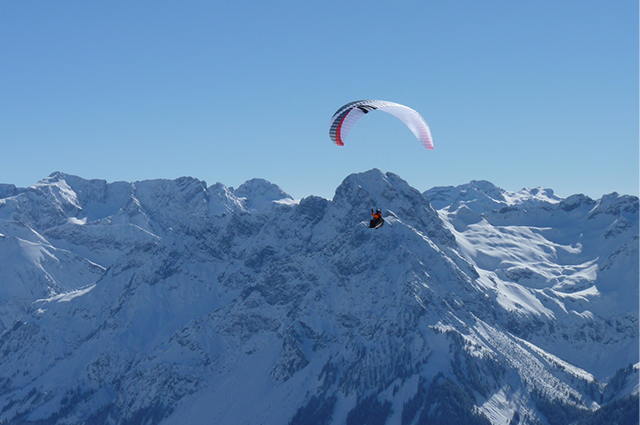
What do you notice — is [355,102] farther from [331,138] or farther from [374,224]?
[374,224]

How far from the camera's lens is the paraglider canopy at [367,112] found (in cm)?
12681

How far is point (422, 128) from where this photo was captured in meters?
129

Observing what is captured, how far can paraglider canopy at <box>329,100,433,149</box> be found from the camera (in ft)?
416

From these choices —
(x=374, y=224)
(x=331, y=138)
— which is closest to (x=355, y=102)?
(x=331, y=138)

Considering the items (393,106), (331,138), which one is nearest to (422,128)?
(393,106)

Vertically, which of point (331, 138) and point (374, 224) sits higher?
point (331, 138)

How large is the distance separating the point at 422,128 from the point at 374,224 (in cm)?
1801

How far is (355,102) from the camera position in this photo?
5133 inches

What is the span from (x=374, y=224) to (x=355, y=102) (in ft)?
69.0

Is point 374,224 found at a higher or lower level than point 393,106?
lower

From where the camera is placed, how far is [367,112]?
417 ft

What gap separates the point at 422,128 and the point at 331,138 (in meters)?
15.2

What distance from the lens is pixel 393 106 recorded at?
4973 inches

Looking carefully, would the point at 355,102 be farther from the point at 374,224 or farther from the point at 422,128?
the point at 374,224
